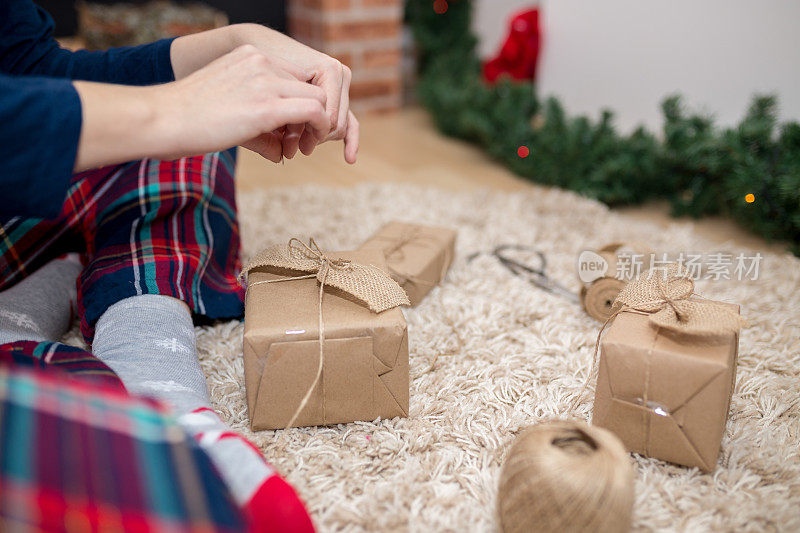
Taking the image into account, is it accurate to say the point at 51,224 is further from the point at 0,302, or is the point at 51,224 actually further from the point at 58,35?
the point at 58,35

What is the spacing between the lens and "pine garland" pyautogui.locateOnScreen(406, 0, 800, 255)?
1321mm

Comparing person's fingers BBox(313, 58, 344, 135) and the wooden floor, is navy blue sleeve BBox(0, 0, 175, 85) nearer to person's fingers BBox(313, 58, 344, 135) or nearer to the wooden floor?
person's fingers BBox(313, 58, 344, 135)

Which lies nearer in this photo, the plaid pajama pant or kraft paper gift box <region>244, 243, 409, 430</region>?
kraft paper gift box <region>244, 243, 409, 430</region>

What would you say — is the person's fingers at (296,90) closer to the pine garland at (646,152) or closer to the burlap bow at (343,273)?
the burlap bow at (343,273)

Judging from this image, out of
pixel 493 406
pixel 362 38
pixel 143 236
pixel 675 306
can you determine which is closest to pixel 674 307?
pixel 675 306

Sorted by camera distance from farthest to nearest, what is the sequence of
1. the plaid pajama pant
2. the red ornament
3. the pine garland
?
the red ornament < the pine garland < the plaid pajama pant

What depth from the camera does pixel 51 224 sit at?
96 centimetres

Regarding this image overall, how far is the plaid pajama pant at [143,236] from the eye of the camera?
0.89 metres

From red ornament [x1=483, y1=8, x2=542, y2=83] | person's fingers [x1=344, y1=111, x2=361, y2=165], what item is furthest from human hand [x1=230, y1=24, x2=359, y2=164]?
red ornament [x1=483, y1=8, x2=542, y2=83]

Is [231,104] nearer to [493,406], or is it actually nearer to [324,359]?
[324,359]

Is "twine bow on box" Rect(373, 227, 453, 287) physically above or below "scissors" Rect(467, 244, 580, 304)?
above

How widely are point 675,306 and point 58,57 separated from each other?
93 cm

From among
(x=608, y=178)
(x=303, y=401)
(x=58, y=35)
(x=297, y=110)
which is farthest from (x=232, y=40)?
(x=58, y=35)

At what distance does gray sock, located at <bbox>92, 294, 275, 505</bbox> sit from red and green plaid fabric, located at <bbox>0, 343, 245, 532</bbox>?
0.09m
